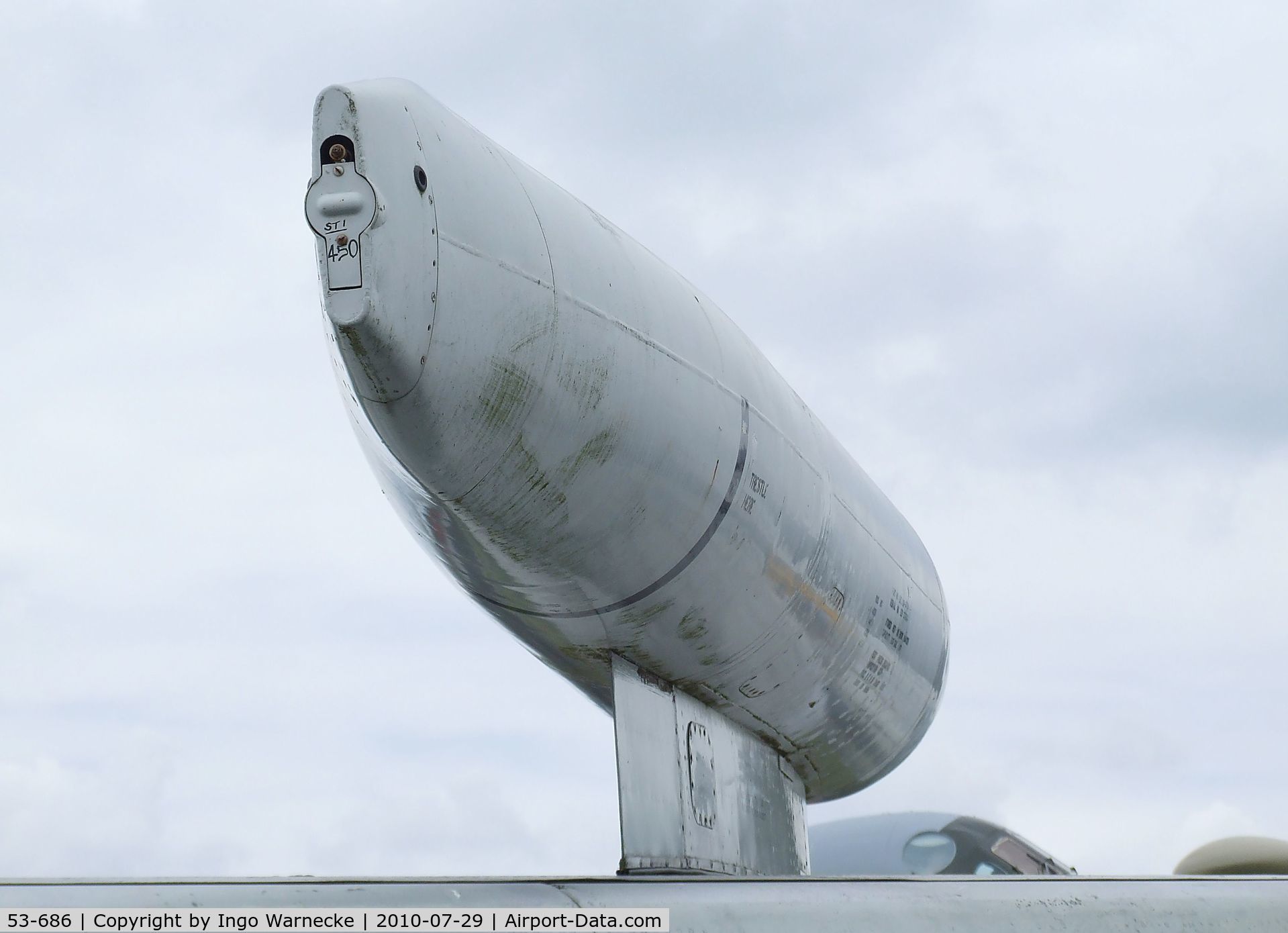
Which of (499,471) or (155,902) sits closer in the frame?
(155,902)

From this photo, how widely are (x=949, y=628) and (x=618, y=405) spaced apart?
13.4ft

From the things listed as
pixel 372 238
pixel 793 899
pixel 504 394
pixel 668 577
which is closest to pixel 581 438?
pixel 504 394

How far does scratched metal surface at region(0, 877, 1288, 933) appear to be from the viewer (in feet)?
10.2

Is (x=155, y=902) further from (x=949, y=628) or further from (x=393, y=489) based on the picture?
(x=949, y=628)

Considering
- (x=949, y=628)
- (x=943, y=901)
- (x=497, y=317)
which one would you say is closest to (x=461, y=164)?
(x=497, y=317)

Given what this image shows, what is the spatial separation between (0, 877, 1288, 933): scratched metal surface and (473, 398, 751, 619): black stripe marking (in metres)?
1.09

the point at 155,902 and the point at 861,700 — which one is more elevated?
the point at 861,700

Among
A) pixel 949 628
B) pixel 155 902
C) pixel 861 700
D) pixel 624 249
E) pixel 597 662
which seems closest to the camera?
pixel 155 902

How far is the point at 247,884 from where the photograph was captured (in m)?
3.25

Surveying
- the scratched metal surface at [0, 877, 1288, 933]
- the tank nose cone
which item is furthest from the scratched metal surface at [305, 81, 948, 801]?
the scratched metal surface at [0, 877, 1288, 933]

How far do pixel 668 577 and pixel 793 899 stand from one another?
1475 mm

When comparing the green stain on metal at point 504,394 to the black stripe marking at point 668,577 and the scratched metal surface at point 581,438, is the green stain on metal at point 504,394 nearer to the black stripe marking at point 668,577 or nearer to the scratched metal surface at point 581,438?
the scratched metal surface at point 581,438

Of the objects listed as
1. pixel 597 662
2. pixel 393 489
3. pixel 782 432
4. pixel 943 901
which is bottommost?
pixel 943 901

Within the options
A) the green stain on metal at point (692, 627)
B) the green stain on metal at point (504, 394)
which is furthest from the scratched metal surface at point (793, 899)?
the green stain on metal at point (504, 394)
